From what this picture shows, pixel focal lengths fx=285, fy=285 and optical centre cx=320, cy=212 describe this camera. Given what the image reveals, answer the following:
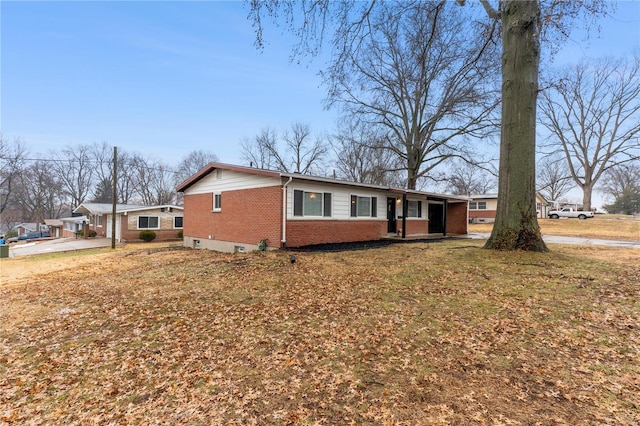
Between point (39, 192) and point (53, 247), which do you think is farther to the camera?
point (39, 192)

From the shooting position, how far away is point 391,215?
16609mm

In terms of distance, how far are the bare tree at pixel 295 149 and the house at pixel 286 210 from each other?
2313 cm

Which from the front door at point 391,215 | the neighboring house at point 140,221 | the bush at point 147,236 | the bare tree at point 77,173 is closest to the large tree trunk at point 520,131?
the front door at point 391,215

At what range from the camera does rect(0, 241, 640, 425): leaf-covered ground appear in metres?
2.58

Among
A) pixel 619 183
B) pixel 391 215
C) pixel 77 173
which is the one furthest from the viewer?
pixel 619 183

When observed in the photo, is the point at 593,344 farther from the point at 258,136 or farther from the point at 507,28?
the point at 258,136

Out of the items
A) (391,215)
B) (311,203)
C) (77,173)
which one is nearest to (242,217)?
(311,203)

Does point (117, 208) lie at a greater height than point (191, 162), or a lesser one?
lesser

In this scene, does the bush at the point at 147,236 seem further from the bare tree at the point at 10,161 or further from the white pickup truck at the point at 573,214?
the white pickup truck at the point at 573,214

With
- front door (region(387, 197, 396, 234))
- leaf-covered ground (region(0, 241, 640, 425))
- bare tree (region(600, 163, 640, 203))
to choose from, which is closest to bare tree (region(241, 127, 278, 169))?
front door (region(387, 197, 396, 234))

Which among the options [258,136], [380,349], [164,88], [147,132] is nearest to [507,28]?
[380,349]

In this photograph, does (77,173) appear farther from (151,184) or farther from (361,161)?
(361,161)

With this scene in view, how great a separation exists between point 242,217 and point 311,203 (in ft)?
10.6

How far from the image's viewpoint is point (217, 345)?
12.7 ft
